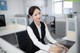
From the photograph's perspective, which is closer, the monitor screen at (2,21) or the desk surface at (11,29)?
the desk surface at (11,29)

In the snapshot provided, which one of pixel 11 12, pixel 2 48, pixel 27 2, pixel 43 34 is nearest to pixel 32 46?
pixel 43 34

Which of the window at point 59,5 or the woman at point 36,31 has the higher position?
the window at point 59,5

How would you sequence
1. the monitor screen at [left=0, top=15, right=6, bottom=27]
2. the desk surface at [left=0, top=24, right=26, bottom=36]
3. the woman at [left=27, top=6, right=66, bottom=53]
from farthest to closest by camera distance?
the monitor screen at [left=0, top=15, right=6, bottom=27]
the desk surface at [left=0, top=24, right=26, bottom=36]
the woman at [left=27, top=6, right=66, bottom=53]

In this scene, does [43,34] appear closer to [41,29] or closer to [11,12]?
[41,29]

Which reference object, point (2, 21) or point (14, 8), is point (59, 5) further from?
point (2, 21)

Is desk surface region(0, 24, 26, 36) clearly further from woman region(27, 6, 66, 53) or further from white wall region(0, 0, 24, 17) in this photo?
woman region(27, 6, 66, 53)

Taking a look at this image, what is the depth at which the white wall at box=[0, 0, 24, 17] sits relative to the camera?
1.42 meters

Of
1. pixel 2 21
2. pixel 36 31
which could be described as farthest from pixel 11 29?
pixel 36 31

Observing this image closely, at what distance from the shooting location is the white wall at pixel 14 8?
1425mm

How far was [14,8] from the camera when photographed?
146 cm

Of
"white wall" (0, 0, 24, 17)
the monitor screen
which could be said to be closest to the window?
"white wall" (0, 0, 24, 17)

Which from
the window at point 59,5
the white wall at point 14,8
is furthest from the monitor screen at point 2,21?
the window at point 59,5

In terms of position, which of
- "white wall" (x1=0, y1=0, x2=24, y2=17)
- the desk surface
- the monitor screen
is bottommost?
the desk surface

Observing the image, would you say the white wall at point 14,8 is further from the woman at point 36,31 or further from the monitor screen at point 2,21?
the woman at point 36,31
